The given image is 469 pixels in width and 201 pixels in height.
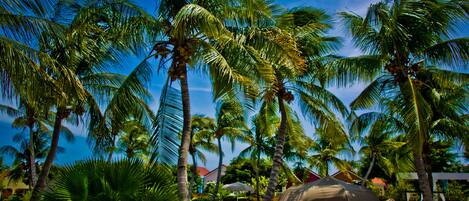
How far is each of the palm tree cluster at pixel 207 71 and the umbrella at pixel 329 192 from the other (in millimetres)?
2008

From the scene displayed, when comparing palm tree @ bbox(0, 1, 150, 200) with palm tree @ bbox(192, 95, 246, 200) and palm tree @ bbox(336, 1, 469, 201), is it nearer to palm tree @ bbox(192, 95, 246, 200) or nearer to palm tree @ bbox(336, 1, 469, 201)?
palm tree @ bbox(336, 1, 469, 201)

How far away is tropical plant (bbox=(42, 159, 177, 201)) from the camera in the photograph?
690cm

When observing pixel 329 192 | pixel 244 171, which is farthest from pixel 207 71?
pixel 244 171

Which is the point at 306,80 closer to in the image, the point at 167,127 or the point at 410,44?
the point at 410,44

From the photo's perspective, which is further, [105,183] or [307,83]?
[307,83]

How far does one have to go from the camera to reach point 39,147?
1447 inches

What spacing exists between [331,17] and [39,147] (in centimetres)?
3021

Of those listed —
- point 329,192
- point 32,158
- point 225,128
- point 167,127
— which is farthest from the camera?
point 225,128

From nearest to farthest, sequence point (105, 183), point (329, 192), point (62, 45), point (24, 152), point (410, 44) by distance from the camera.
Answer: point (105, 183)
point (62, 45)
point (410, 44)
point (329, 192)
point (24, 152)

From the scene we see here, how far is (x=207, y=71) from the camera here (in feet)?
33.3

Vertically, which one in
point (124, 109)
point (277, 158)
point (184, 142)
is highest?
point (124, 109)

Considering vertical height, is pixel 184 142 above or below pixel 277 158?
below

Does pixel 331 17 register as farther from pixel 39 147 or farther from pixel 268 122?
pixel 39 147

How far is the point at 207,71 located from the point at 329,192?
834 cm
